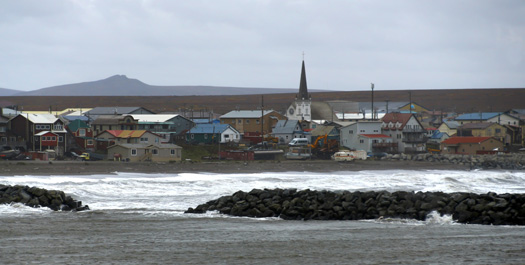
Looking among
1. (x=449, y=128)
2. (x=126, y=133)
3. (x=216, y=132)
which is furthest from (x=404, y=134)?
(x=126, y=133)

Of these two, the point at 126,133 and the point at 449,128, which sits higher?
the point at 449,128

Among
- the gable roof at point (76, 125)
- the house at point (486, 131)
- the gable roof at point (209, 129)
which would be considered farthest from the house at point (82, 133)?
the house at point (486, 131)

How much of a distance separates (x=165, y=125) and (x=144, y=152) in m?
12.7

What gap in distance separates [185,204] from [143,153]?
25631 millimetres

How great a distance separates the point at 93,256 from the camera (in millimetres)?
14562

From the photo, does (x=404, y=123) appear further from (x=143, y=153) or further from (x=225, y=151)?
(x=143, y=153)

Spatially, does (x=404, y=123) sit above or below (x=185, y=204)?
above

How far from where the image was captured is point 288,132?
68.9 m

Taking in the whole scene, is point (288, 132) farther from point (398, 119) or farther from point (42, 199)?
point (42, 199)

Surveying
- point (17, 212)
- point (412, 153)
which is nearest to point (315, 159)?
point (412, 153)

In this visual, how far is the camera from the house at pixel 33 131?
52.5 metres

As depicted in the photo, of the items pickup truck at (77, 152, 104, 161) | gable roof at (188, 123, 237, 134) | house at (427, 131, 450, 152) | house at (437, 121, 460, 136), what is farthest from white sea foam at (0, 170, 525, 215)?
house at (437, 121, 460, 136)

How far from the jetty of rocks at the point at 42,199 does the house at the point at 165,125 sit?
1354 inches

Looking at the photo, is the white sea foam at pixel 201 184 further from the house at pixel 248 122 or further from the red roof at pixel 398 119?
the house at pixel 248 122
